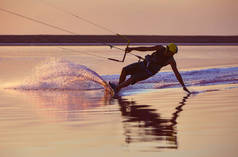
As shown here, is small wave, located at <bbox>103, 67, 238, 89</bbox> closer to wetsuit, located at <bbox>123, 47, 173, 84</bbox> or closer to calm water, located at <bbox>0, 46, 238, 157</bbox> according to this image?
calm water, located at <bbox>0, 46, 238, 157</bbox>

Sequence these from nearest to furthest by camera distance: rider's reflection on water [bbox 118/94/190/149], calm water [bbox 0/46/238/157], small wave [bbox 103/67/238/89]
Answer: calm water [bbox 0/46/238/157] → rider's reflection on water [bbox 118/94/190/149] → small wave [bbox 103/67/238/89]

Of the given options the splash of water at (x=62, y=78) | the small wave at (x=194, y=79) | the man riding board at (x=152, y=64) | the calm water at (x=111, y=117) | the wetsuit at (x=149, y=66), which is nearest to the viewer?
the calm water at (x=111, y=117)

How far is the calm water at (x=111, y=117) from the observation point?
355 inches

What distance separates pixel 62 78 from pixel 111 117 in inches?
266

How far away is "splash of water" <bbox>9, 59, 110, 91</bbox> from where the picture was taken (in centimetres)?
1803

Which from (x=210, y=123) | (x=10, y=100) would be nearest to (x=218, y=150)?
(x=210, y=123)

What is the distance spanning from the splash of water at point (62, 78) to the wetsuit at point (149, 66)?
168 cm

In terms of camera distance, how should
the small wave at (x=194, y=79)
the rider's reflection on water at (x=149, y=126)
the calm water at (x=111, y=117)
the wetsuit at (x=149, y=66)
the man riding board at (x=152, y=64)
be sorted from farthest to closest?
the small wave at (x=194, y=79)
the wetsuit at (x=149, y=66)
the man riding board at (x=152, y=64)
the rider's reflection on water at (x=149, y=126)
the calm water at (x=111, y=117)

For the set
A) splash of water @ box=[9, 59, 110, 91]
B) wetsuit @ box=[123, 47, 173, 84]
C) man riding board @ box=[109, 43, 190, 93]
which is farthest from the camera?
splash of water @ box=[9, 59, 110, 91]

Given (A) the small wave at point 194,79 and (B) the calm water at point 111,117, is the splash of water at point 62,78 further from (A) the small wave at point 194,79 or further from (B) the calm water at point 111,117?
(A) the small wave at point 194,79

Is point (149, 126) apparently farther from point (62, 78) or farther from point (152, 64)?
point (62, 78)

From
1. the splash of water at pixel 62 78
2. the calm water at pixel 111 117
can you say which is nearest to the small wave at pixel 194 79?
the calm water at pixel 111 117

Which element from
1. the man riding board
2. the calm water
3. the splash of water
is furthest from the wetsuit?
the splash of water

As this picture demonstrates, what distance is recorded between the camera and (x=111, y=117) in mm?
11961
